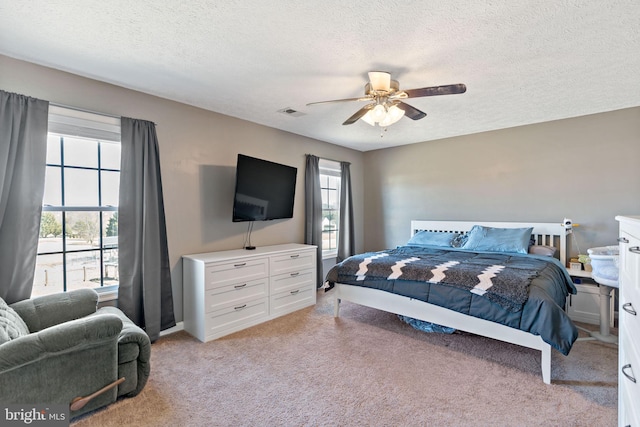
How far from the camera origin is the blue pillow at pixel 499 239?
3770mm

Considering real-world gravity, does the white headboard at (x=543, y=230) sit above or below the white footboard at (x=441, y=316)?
above

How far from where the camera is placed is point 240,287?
10.9 feet

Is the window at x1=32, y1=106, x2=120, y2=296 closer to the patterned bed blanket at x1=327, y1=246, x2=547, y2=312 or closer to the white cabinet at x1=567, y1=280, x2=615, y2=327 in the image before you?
the patterned bed blanket at x1=327, y1=246, x2=547, y2=312

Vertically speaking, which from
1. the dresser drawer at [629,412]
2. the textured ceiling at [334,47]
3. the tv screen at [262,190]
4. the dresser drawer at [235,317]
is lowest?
the dresser drawer at [235,317]

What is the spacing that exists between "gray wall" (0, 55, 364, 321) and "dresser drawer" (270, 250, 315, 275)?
1.83 feet

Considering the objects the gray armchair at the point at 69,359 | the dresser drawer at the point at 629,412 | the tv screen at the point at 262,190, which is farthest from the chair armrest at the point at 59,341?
the dresser drawer at the point at 629,412

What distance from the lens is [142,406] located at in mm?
2031

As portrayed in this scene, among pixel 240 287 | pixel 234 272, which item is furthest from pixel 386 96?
pixel 240 287

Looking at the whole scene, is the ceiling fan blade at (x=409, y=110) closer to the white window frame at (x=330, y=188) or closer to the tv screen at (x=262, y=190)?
the tv screen at (x=262, y=190)

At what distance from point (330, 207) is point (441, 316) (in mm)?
2948

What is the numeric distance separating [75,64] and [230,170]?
67.2 inches

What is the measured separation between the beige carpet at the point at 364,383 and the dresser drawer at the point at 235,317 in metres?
0.12

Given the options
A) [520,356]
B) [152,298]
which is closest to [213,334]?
[152,298]

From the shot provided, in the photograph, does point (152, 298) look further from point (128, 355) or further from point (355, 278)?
point (355, 278)
